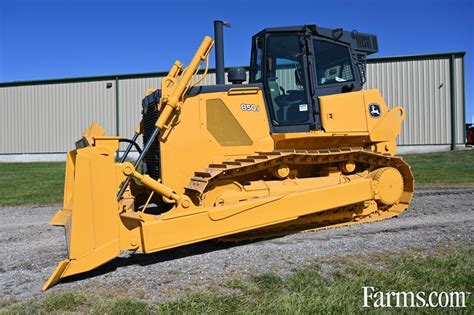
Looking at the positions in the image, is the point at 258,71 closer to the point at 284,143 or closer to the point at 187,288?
the point at 284,143

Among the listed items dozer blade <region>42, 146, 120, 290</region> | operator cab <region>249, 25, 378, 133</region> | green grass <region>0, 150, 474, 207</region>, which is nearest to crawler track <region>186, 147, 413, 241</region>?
operator cab <region>249, 25, 378, 133</region>

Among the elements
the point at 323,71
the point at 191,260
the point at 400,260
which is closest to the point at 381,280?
the point at 400,260

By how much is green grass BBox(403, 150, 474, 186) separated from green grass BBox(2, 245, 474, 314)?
9.26 meters

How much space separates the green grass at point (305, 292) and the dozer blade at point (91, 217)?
1.63 ft

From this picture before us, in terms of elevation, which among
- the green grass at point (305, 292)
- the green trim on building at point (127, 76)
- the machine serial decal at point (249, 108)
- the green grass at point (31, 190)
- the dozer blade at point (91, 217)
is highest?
the green trim on building at point (127, 76)

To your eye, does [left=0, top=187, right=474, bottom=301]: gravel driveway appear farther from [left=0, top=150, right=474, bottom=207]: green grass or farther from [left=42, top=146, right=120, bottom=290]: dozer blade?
[left=0, top=150, right=474, bottom=207]: green grass

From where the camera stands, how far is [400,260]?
5176 mm

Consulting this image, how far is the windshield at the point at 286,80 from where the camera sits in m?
7.12

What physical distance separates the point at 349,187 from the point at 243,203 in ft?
6.07

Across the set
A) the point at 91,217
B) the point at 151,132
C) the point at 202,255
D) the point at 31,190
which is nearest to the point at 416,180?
the point at 151,132

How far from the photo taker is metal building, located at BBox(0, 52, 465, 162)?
25.7 meters

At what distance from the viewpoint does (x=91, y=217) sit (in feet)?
16.6

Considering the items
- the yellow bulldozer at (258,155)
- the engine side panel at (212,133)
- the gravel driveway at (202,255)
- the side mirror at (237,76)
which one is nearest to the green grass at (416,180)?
the gravel driveway at (202,255)

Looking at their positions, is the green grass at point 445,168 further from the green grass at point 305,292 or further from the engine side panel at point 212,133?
the green grass at point 305,292
